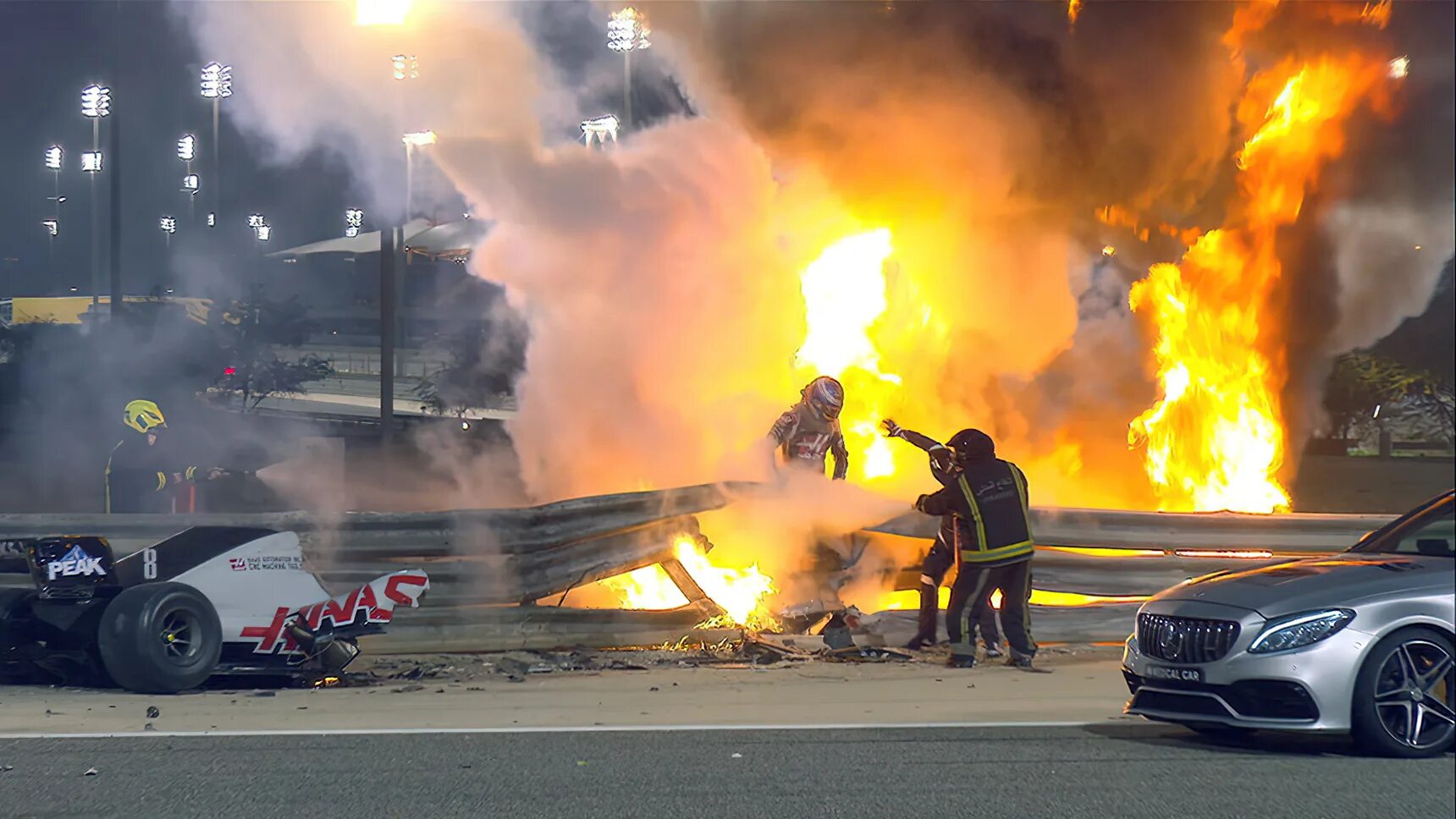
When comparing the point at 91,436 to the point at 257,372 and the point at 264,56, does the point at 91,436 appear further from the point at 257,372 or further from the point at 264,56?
the point at 257,372

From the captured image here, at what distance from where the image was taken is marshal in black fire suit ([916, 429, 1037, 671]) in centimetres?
843

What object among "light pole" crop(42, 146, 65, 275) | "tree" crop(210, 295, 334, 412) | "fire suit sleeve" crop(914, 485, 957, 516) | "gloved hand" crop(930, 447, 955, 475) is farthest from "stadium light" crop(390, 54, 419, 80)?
"tree" crop(210, 295, 334, 412)

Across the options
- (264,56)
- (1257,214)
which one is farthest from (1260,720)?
(264,56)

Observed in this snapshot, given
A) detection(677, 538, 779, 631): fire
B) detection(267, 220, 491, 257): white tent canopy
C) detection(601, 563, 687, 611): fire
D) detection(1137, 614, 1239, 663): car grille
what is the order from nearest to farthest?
detection(1137, 614, 1239, 663): car grille
detection(677, 538, 779, 631): fire
detection(601, 563, 687, 611): fire
detection(267, 220, 491, 257): white tent canopy

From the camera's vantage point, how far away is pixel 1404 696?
568 centimetres

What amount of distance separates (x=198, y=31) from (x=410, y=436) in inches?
459

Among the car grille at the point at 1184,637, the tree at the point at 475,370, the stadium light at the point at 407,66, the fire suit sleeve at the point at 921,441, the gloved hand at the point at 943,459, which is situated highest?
the stadium light at the point at 407,66

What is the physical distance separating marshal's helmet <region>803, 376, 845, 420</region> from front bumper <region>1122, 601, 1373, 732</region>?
15.0ft

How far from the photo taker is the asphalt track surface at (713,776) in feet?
16.8

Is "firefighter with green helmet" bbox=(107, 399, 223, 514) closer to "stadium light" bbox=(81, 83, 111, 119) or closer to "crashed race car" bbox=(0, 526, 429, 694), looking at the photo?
"crashed race car" bbox=(0, 526, 429, 694)

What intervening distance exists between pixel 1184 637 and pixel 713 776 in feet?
7.24

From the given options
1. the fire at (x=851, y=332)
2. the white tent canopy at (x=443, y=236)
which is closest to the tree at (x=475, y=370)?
the white tent canopy at (x=443, y=236)

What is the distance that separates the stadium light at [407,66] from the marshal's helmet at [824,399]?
5.64 metres

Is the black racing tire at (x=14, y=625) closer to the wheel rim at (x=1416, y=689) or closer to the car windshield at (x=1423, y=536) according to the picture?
the wheel rim at (x=1416, y=689)
